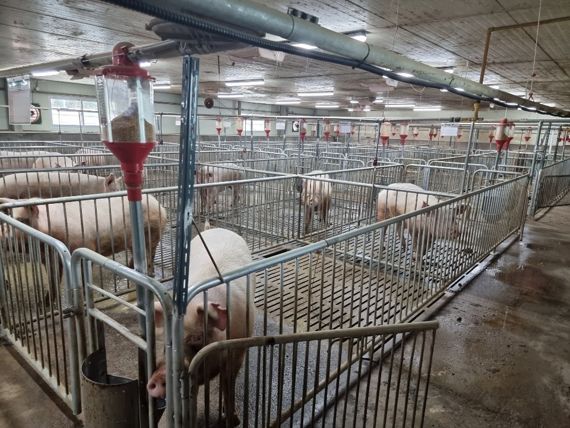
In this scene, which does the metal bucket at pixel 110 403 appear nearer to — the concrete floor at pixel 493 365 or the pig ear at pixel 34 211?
the concrete floor at pixel 493 365

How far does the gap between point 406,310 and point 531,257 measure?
14.0 ft

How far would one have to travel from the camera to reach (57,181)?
6.62 metres

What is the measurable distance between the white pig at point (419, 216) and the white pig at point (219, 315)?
6.45 ft

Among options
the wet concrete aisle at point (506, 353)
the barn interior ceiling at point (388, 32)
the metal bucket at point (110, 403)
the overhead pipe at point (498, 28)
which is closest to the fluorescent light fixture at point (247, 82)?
the barn interior ceiling at point (388, 32)

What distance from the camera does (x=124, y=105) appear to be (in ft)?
4.97

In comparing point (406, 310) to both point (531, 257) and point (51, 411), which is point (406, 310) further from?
point (531, 257)

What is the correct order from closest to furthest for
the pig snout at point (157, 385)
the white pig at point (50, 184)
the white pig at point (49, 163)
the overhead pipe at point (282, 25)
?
the overhead pipe at point (282, 25) → the pig snout at point (157, 385) → the white pig at point (50, 184) → the white pig at point (49, 163)

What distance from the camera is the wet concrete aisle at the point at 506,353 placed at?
295cm

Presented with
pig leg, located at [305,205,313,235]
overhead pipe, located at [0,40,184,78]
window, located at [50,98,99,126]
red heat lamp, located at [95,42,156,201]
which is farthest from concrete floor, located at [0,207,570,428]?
window, located at [50,98,99,126]

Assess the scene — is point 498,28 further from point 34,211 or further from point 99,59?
point 34,211

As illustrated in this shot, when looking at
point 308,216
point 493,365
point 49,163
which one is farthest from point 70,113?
point 493,365

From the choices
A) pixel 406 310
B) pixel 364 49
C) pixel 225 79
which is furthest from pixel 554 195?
pixel 364 49

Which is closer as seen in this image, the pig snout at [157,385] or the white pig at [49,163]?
the pig snout at [157,385]

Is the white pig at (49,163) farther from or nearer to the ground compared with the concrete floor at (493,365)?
farther from the ground
